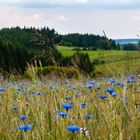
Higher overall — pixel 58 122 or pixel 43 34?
pixel 43 34

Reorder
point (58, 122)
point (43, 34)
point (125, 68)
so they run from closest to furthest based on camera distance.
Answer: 1. point (58, 122)
2. point (43, 34)
3. point (125, 68)

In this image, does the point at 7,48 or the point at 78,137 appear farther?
the point at 7,48

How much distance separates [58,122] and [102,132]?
40cm

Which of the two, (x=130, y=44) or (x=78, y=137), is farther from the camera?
(x=130, y=44)

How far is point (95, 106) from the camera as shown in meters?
3.61

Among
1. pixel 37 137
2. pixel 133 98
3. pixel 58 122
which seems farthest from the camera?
pixel 133 98

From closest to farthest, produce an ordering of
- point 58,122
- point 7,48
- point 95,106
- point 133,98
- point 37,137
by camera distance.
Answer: point 37,137
point 58,122
point 95,106
point 133,98
point 7,48

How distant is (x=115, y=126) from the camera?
10.0 ft

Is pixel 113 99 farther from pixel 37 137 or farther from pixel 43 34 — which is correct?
pixel 43 34

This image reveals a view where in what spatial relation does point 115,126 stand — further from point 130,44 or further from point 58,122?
point 130,44

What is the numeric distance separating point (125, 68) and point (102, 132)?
3.38 metres

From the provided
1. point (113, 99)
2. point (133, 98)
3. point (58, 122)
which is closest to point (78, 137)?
point (58, 122)

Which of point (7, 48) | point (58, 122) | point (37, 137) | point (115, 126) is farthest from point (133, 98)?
point (7, 48)

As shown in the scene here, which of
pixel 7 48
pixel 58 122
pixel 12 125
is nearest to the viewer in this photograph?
pixel 58 122
